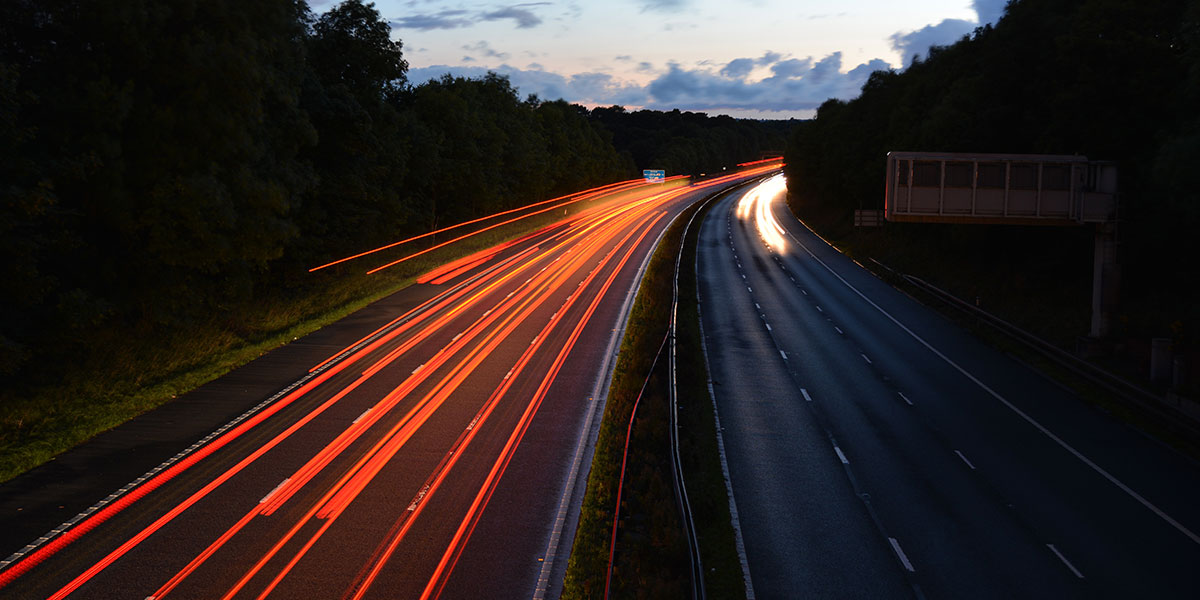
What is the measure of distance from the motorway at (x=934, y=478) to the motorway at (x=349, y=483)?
4.37 metres

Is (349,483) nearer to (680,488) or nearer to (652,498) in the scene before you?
(652,498)

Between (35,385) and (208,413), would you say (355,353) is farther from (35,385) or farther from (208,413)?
(35,385)

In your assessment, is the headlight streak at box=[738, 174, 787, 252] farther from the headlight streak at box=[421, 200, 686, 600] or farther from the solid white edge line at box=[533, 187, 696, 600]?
the headlight streak at box=[421, 200, 686, 600]

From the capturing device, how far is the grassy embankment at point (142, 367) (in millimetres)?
19188

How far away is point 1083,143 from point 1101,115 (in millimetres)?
1272

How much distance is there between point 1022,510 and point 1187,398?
8261 millimetres

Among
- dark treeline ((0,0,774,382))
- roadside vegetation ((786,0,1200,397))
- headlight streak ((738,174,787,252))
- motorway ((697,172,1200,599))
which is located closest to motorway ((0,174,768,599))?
motorway ((697,172,1200,599))

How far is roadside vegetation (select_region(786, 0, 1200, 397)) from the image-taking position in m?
28.1

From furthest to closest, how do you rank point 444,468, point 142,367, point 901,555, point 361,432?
point 142,367
point 361,432
point 444,468
point 901,555

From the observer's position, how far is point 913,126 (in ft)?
179

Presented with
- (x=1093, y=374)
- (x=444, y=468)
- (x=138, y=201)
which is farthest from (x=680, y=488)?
(x=138, y=201)

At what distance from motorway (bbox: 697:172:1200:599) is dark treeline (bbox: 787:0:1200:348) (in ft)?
24.4

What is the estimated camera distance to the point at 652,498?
1703 cm

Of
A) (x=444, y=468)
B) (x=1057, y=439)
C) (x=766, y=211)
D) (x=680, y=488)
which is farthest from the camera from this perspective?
(x=766, y=211)
